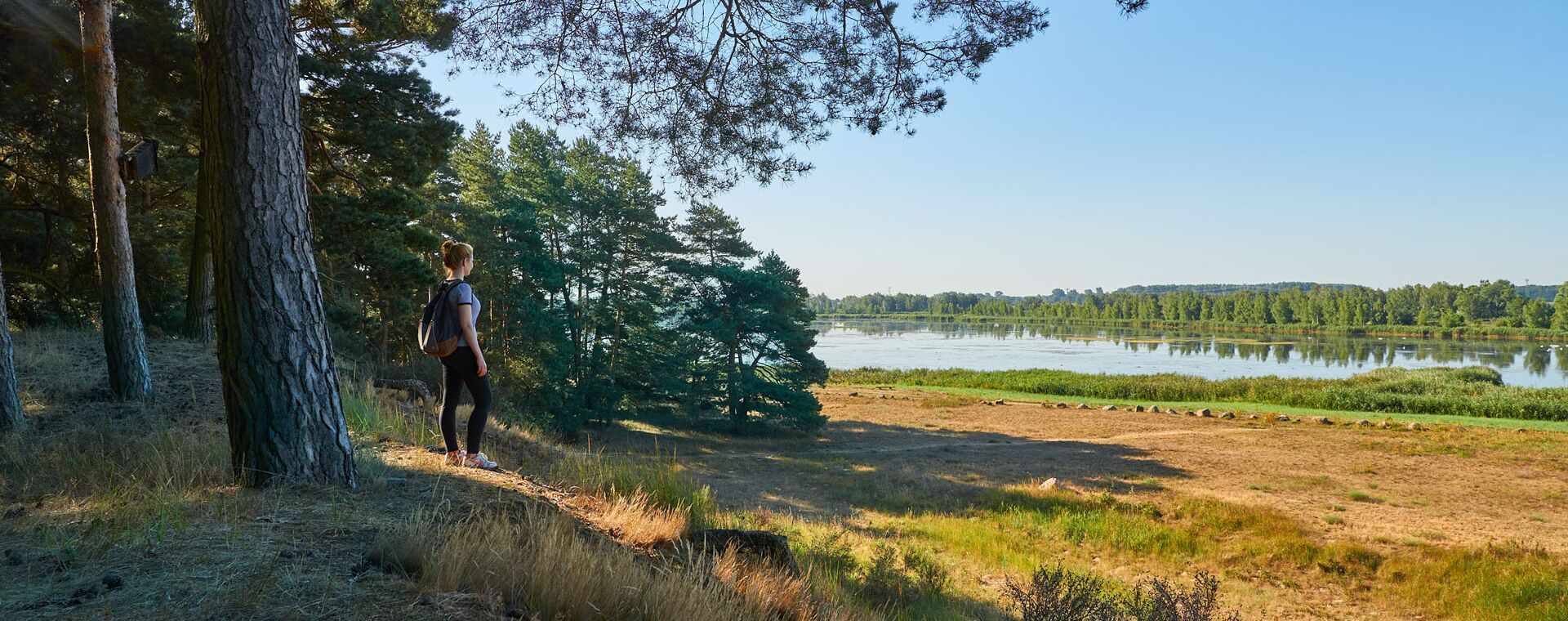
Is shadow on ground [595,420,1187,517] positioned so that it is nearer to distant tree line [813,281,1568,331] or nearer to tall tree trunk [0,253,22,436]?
tall tree trunk [0,253,22,436]

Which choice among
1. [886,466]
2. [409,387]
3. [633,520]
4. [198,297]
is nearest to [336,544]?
[633,520]

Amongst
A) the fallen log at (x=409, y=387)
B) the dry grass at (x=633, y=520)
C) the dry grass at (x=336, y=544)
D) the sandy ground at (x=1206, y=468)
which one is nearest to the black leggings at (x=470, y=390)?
the dry grass at (x=336, y=544)

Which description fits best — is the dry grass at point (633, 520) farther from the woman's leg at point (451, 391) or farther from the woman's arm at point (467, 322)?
the woman's arm at point (467, 322)

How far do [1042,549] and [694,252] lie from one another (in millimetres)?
18904

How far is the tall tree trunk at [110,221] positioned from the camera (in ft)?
23.0

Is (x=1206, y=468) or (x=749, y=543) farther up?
(x=749, y=543)

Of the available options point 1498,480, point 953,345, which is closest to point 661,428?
point 1498,480

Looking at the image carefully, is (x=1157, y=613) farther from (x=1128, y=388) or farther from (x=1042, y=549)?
(x=1128, y=388)

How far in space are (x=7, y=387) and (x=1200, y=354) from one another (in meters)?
78.4

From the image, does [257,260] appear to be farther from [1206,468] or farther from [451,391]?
[1206,468]

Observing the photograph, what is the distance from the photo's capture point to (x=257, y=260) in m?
3.81

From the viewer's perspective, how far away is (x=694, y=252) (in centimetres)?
2723

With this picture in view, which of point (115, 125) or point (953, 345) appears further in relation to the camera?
point (953, 345)

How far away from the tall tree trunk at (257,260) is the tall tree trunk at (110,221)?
4600mm
